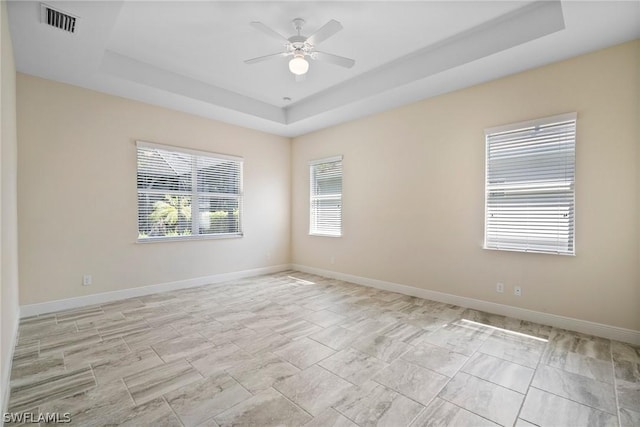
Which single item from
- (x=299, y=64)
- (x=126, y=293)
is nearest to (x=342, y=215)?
(x=299, y=64)

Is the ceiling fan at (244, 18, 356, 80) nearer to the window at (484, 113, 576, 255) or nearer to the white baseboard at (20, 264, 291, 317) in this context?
the window at (484, 113, 576, 255)

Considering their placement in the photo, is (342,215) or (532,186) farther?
(342,215)

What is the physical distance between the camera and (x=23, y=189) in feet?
11.2

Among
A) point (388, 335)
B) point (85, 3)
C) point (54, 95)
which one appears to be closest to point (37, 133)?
point (54, 95)

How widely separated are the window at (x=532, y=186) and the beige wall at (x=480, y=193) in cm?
9

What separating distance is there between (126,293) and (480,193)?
4945 mm

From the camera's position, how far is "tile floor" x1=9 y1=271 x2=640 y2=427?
1.84 m

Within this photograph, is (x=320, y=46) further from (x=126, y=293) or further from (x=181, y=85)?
(x=126, y=293)

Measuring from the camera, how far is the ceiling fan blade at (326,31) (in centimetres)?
245

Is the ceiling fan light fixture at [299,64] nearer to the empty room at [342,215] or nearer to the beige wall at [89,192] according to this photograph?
the empty room at [342,215]

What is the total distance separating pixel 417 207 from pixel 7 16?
183 inches

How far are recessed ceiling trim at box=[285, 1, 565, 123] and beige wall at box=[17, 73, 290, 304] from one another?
7.72 ft

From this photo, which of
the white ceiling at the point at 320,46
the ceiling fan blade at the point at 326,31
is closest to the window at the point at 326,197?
the white ceiling at the point at 320,46

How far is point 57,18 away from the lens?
2506mm
